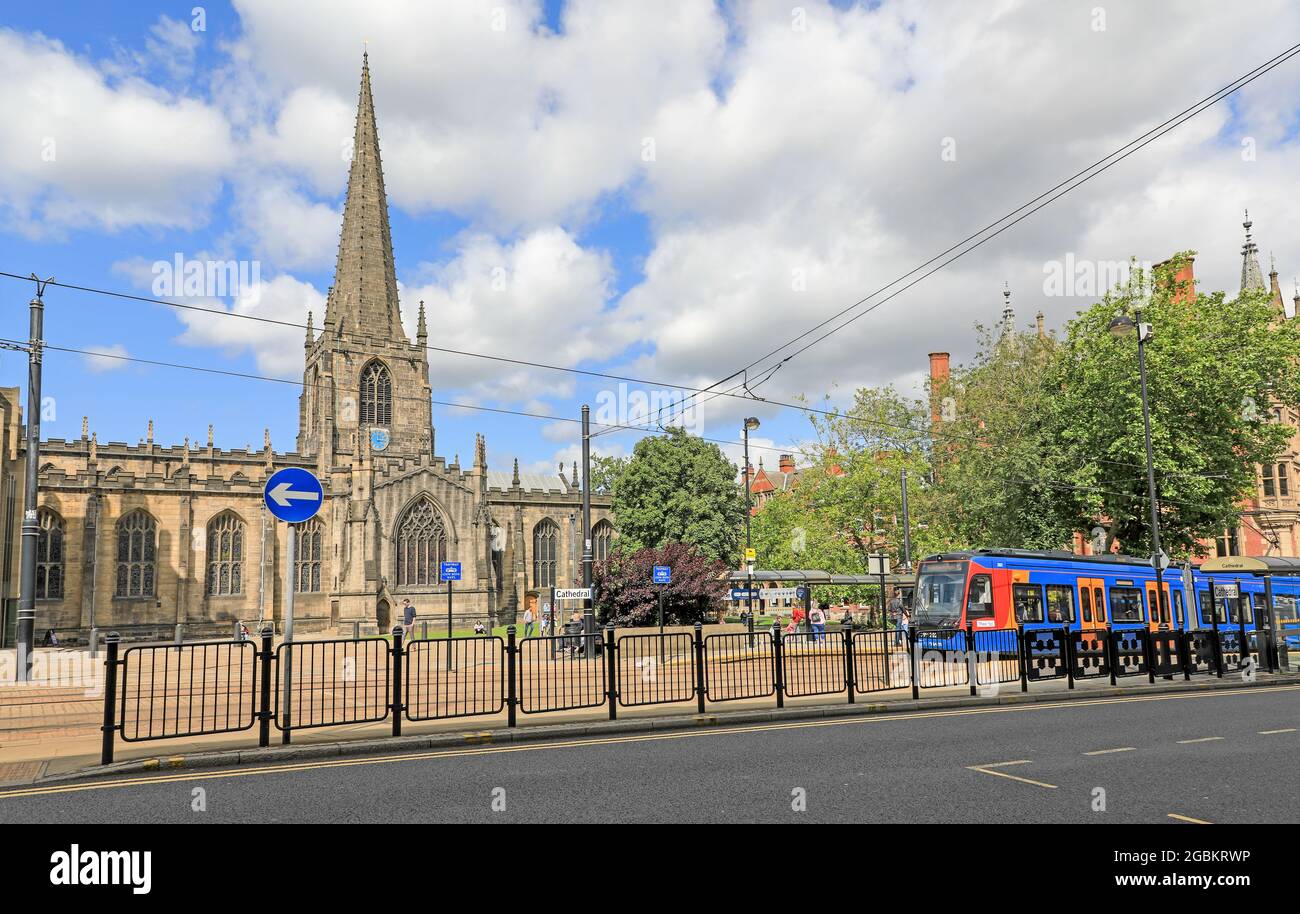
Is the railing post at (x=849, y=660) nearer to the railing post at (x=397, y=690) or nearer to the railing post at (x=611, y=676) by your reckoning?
the railing post at (x=611, y=676)

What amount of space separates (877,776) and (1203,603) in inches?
1023

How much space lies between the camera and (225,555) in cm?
5375

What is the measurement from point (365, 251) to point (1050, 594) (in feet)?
192

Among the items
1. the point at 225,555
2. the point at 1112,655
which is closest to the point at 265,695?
the point at 1112,655

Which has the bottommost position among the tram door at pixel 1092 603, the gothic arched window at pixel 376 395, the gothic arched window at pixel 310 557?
the tram door at pixel 1092 603

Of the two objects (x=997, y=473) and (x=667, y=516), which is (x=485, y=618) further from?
(x=997, y=473)

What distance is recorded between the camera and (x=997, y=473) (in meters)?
35.7

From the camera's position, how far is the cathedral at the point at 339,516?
4947cm

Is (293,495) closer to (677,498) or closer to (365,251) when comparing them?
(677,498)

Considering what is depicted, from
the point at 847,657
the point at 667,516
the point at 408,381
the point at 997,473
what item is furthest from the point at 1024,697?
the point at 408,381

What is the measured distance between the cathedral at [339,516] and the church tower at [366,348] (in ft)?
0.37

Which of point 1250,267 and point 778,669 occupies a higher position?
point 1250,267

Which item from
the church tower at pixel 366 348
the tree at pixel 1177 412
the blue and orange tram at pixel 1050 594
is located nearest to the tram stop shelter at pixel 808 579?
the tree at pixel 1177 412
